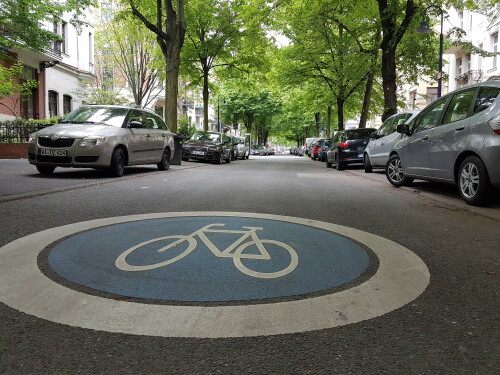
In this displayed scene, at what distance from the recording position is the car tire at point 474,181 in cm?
692

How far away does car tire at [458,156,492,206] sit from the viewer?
692 centimetres

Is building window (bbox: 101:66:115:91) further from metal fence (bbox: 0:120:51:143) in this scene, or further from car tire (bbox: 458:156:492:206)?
car tire (bbox: 458:156:492:206)

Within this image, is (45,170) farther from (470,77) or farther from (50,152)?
(470,77)

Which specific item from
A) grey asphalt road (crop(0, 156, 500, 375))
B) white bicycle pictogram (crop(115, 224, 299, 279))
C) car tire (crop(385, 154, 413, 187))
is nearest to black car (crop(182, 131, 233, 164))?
car tire (crop(385, 154, 413, 187))

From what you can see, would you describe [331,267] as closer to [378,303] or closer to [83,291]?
[378,303]

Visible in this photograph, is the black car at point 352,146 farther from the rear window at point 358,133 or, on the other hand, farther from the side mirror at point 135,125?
the side mirror at point 135,125

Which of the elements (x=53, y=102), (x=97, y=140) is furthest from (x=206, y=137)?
(x=97, y=140)

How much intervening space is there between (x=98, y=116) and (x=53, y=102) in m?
19.9

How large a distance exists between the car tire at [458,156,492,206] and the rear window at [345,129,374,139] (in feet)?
35.7

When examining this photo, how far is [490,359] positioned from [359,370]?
26.2 inches

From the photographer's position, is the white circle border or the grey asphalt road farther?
the white circle border

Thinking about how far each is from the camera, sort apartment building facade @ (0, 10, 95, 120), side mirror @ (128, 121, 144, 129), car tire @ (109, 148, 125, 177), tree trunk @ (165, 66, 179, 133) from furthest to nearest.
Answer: apartment building facade @ (0, 10, 95, 120) → tree trunk @ (165, 66, 179, 133) → side mirror @ (128, 121, 144, 129) → car tire @ (109, 148, 125, 177)

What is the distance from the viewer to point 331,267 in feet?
11.8

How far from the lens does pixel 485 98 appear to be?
715cm
